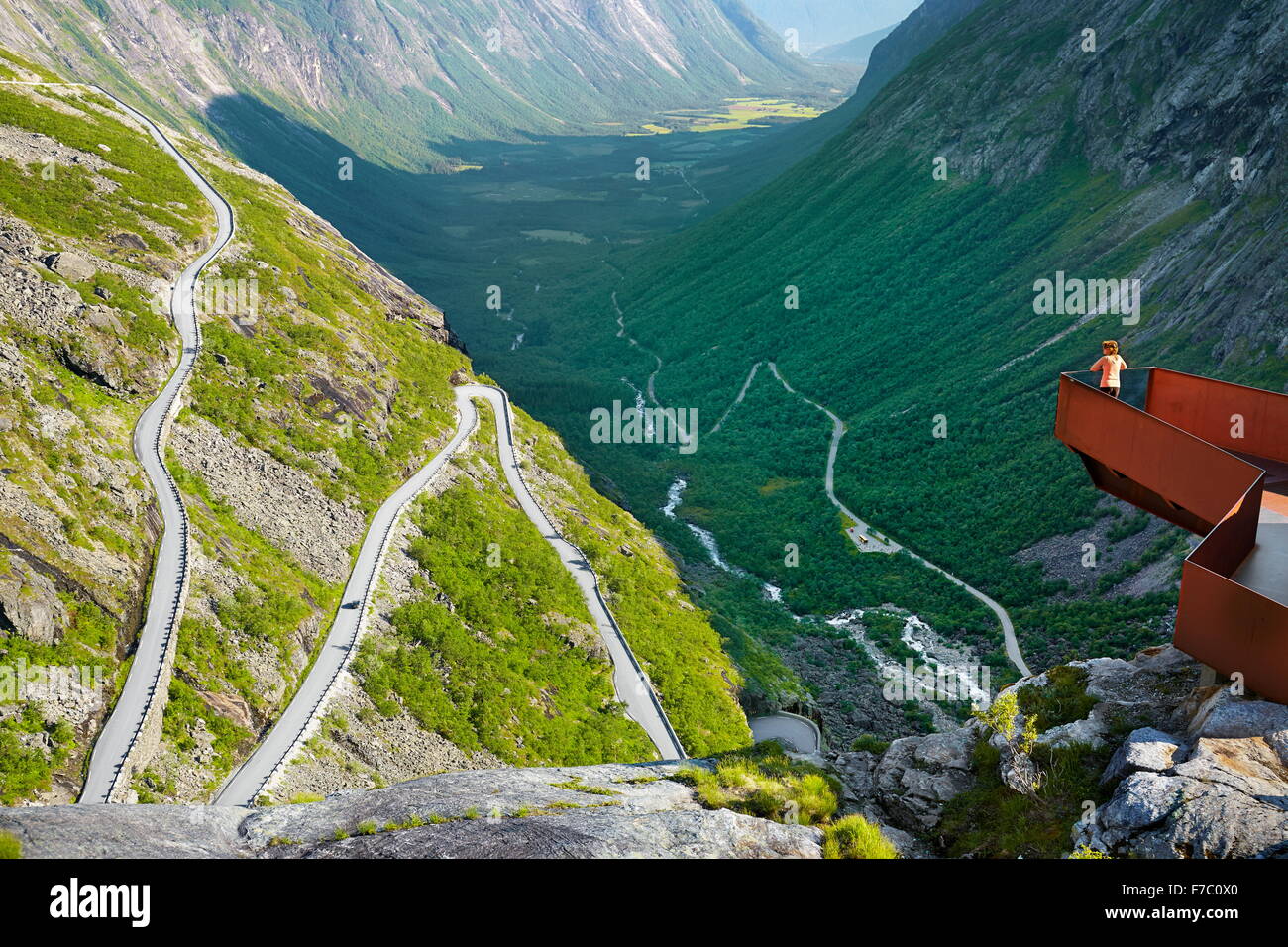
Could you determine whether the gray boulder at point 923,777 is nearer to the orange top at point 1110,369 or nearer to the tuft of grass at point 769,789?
the tuft of grass at point 769,789

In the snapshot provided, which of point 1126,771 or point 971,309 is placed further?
point 971,309

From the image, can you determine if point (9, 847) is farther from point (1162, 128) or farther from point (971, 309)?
point (1162, 128)

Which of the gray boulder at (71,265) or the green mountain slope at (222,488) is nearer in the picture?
the green mountain slope at (222,488)

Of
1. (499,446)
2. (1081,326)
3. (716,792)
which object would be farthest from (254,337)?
(1081,326)

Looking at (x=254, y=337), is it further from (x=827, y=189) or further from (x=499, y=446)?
(x=827, y=189)

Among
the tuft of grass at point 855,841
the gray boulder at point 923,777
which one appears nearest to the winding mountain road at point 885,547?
the gray boulder at point 923,777

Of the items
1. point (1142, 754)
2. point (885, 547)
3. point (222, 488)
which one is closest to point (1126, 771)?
point (1142, 754)

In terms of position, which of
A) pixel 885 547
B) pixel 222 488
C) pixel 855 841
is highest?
pixel 222 488
